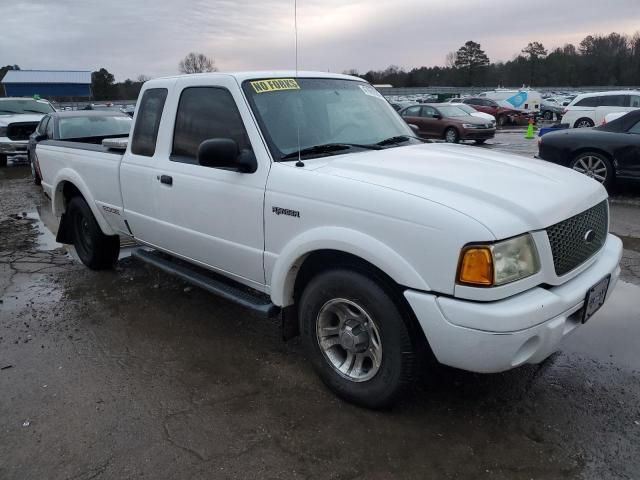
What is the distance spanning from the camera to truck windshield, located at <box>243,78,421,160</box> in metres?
3.41

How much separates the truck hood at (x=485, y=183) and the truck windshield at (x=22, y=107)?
51.2 feet

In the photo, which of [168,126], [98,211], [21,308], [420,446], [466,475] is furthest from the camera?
[98,211]

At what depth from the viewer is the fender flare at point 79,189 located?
5.21m

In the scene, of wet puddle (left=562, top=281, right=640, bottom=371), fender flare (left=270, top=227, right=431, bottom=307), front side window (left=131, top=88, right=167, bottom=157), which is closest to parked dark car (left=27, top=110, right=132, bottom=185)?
front side window (left=131, top=88, right=167, bottom=157)

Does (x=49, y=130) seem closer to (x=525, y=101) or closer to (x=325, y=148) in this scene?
(x=325, y=148)

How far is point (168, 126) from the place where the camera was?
4051 mm

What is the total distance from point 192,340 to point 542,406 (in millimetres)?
2545

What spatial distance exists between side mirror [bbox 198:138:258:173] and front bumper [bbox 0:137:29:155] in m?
14.0

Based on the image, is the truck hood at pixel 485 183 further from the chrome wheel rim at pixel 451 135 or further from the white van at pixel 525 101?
the white van at pixel 525 101

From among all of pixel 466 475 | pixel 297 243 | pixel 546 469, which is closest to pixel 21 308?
pixel 297 243

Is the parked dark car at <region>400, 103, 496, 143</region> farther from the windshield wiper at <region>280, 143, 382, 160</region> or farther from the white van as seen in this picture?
the windshield wiper at <region>280, 143, 382, 160</region>

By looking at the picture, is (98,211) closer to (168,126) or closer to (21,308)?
(21,308)

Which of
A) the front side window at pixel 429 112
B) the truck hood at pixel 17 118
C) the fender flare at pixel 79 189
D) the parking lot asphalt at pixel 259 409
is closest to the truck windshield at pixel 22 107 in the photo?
the truck hood at pixel 17 118

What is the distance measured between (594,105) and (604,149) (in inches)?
490
